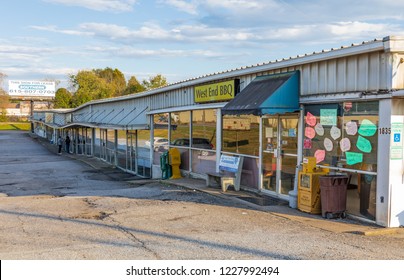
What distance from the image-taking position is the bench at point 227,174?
13.8 metres

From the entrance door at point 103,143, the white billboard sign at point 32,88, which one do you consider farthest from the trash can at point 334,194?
the white billboard sign at point 32,88

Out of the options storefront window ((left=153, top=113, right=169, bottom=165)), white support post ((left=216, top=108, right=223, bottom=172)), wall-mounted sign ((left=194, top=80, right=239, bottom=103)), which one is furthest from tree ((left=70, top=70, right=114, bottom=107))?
white support post ((left=216, top=108, right=223, bottom=172))

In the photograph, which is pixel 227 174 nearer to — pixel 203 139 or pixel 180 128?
pixel 203 139

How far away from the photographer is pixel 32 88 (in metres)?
92.1

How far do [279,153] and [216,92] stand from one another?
4.14m

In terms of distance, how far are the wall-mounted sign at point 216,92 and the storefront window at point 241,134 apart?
28.5 inches

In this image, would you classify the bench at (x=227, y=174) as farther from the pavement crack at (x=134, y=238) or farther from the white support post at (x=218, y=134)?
the pavement crack at (x=134, y=238)

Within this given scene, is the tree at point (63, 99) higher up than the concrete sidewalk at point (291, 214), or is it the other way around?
the tree at point (63, 99)

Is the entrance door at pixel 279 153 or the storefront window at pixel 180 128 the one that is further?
the storefront window at pixel 180 128

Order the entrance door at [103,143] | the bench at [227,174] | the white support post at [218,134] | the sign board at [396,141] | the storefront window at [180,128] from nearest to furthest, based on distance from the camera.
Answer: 1. the sign board at [396,141]
2. the bench at [227,174]
3. the white support post at [218,134]
4. the storefront window at [180,128]
5. the entrance door at [103,143]

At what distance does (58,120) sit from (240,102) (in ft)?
150

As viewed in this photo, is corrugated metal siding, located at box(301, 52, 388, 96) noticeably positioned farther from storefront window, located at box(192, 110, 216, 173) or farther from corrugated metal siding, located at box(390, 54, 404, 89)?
storefront window, located at box(192, 110, 216, 173)

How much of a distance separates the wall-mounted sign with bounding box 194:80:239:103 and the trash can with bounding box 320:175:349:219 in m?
5.27
